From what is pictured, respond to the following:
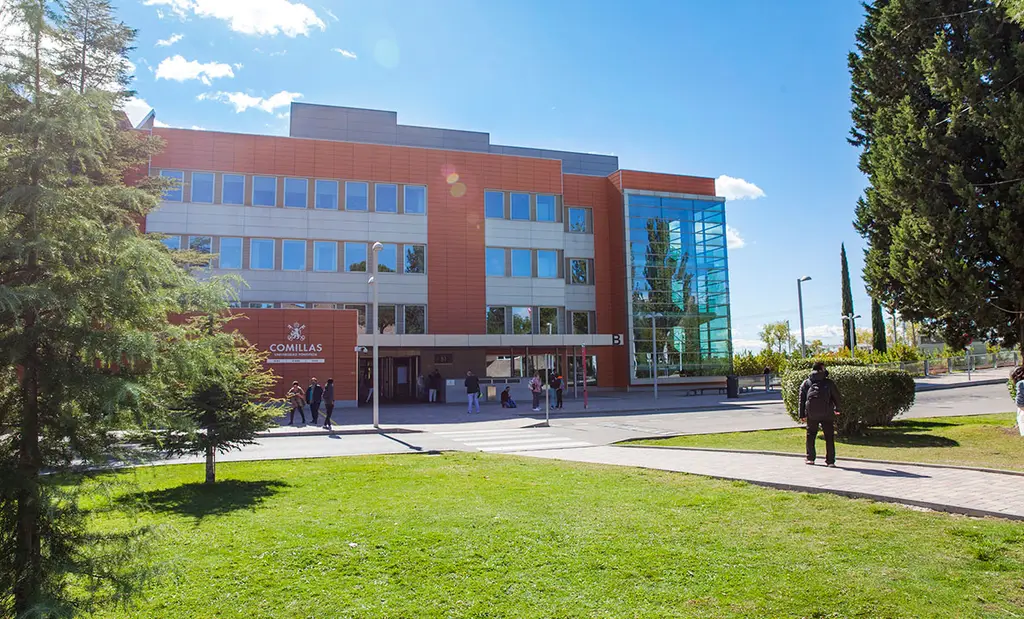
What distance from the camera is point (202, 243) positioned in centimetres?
3494

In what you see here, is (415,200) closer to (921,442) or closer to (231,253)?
(231,253)

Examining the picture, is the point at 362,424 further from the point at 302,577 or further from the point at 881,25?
the point at 881,25

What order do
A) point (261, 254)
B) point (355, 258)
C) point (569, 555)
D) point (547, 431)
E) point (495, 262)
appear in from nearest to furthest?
point (569, 555), point (547, 431), point (261, 254), point (355, 258), point (495, 262)

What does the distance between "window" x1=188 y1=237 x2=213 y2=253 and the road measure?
63.6ft

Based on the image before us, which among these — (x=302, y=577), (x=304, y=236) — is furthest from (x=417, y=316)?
(x=302, y=577)

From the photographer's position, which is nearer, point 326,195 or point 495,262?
point 326,195

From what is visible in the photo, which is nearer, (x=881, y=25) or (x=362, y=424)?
(x=881, y=25)

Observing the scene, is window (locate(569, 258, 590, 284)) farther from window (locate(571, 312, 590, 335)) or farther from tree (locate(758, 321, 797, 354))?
tree (locate(758, 321, 797, 354))

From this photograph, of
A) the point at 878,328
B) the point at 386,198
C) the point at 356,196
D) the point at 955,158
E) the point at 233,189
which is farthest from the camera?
the point at 878,328

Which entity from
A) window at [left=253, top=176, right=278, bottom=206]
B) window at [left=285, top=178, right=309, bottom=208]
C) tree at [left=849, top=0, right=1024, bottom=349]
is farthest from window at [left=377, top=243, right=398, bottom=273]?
tree at [left=849, top=0, right=1024, bottom=349]

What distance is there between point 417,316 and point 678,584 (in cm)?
3404

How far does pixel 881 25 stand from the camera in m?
16.3

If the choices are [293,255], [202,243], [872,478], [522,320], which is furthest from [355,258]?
[872,478]

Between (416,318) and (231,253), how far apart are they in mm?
10933
